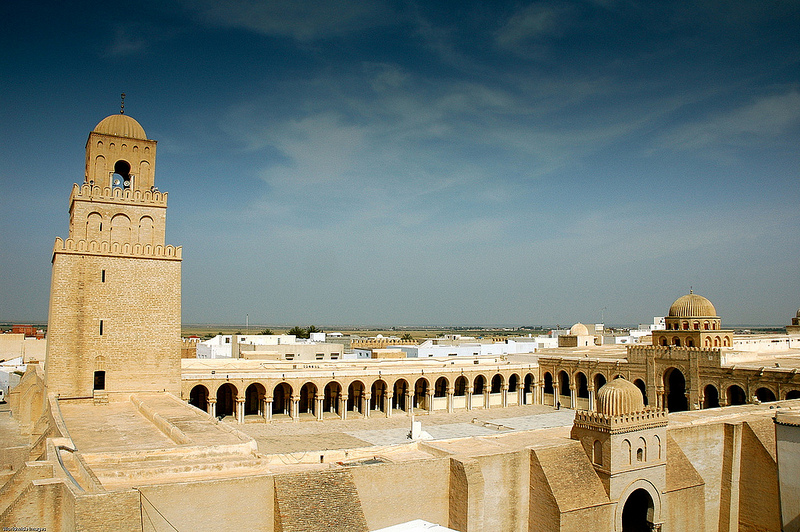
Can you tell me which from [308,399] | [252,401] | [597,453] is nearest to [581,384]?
[308,399]

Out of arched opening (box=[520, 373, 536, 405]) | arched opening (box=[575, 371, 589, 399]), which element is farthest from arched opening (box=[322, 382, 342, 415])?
arched opening (box=[575, 371, 589, 399])

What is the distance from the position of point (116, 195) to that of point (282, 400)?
19.5 m

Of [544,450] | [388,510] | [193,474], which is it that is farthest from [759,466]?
[193,474]

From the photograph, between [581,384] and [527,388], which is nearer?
[581,384]

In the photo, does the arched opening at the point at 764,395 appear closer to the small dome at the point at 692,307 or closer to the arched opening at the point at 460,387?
the small dome at the point at 692,307

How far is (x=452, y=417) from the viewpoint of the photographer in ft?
120

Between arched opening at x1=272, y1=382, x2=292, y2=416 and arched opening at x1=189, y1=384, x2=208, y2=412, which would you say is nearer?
arched opening at x1=189, y1=384, x2=208, y2=412

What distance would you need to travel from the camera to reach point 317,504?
41.1ft

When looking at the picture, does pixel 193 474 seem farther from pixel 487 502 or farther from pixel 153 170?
pixel 153 170

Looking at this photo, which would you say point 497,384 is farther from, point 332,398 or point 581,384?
point 332,398

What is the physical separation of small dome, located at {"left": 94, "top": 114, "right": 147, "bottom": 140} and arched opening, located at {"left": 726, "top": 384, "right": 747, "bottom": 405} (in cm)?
3208

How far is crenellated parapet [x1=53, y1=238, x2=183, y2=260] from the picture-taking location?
22.9 m

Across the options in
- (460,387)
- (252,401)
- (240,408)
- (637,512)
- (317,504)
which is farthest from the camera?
(460,387)

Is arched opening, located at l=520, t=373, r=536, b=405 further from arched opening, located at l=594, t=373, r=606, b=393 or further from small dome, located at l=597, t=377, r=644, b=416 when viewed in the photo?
small dome, located at l=597, t=377, r=644, b=416
